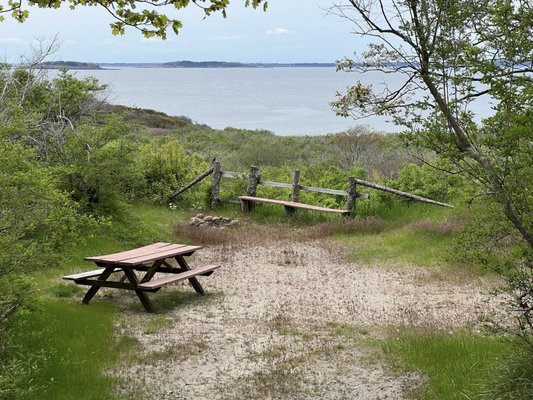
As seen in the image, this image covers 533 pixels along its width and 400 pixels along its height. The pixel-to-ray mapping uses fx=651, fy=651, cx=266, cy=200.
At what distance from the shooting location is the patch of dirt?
6020 mm

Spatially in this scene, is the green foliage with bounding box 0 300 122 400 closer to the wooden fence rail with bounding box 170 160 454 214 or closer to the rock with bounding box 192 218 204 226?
the rock with bounding box 192 218 204 226

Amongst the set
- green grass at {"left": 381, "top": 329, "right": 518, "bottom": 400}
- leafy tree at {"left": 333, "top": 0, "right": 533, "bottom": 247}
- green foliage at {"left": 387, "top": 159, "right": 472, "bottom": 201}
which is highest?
leafy tree at {"left": 333, "top": 0, "right": 533, "bottom": 247}

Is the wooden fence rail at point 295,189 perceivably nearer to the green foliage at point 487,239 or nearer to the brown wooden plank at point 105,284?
the brown wooden plank at point 105,284

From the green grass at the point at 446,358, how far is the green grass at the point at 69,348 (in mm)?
2791

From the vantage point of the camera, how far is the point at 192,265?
11.3 m

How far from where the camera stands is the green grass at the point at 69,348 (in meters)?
5.61

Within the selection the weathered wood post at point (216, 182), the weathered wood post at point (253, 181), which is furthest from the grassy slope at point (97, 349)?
the weathered wood post at point (253, 181)

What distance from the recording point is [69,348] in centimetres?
653

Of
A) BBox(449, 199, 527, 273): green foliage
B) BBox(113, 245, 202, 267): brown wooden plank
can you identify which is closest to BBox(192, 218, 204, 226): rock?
BBox(113, 245, 202, 267): brown wooden plank

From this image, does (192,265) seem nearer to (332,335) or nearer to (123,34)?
(332,335)

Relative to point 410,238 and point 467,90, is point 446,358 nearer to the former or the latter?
point 467,90

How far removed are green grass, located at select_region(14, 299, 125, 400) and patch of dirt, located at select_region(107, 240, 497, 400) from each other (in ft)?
0.89

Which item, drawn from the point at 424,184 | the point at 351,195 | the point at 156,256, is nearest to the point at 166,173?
the point at 351,195

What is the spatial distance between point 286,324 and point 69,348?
104 inches
